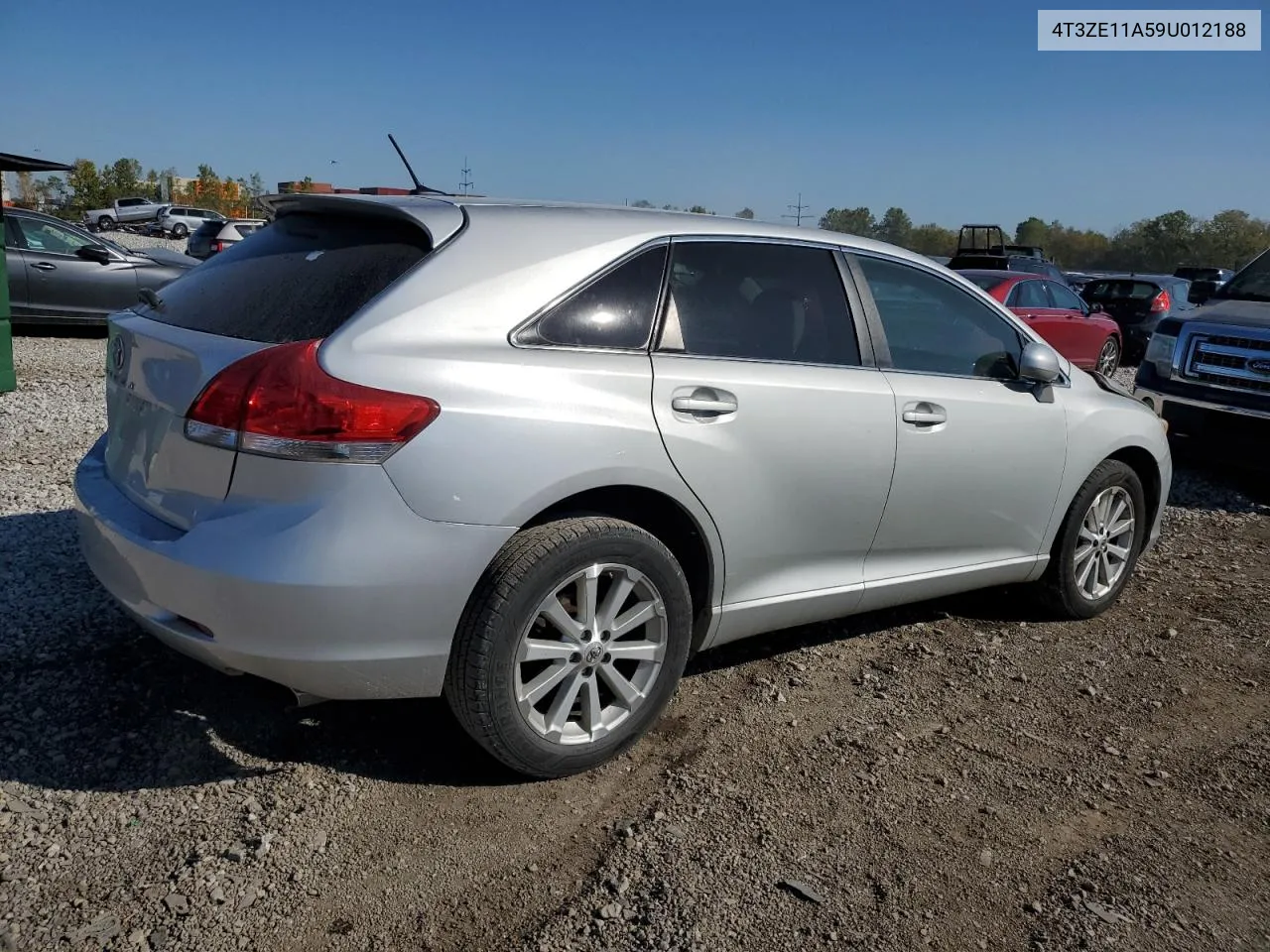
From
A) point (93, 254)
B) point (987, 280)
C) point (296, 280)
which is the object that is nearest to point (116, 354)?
point (296, 280)

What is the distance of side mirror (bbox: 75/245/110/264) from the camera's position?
1288cm

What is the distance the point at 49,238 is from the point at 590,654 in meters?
12.5

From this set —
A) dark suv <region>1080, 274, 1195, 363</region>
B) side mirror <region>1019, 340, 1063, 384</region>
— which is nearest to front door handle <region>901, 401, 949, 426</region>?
side mirror <region>1019, 340, 1063, 384</region>

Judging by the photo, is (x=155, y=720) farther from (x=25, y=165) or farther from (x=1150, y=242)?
(x=1150, y=242)

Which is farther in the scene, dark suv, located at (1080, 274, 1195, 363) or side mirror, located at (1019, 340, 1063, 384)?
dark suv, located at (1080, 274, 1195, 363)

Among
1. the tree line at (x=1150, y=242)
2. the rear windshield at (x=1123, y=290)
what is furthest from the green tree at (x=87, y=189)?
the rear windshield at (x=1123, y=290)

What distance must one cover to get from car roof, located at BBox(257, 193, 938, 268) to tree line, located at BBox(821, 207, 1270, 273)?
189ft

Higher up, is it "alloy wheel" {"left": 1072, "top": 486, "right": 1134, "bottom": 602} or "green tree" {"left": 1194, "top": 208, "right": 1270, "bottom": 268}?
"green tree" {"left": 1194, "top": 208, "right": 1270, "bottom": 268}

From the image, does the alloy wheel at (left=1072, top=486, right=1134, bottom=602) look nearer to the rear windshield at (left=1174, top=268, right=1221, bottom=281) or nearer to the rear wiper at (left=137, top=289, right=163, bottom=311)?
the rear wiper at (left=137, top=289, right=163, bottom=311)

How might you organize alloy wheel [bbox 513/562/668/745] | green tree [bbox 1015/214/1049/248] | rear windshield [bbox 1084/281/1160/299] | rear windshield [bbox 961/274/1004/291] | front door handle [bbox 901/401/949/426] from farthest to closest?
green tree [bbox 1015/214/1049/248]
rear windshield [bbox 1084/281/1160/299]
rear windshield [bbox 961/274/1004/291]
front door handle [bbox 901/401/949/426]
alloy wheel [bbox 513/562/668/745]

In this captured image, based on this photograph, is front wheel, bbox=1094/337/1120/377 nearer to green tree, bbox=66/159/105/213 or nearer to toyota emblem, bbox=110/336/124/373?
toyota emblem, bbox=110/336/124/373

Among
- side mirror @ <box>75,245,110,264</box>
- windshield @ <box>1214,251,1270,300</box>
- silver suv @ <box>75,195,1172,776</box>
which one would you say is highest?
side mirror @ <box>75,245,110,264</box>

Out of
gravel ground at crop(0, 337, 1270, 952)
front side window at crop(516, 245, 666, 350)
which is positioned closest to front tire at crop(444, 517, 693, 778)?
gravel ground at crop(0, 337, 1270, 952)

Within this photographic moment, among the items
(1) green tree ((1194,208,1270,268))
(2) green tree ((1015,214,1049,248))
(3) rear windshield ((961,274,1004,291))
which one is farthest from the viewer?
(2) green tree ((1015,214,1049,248))
